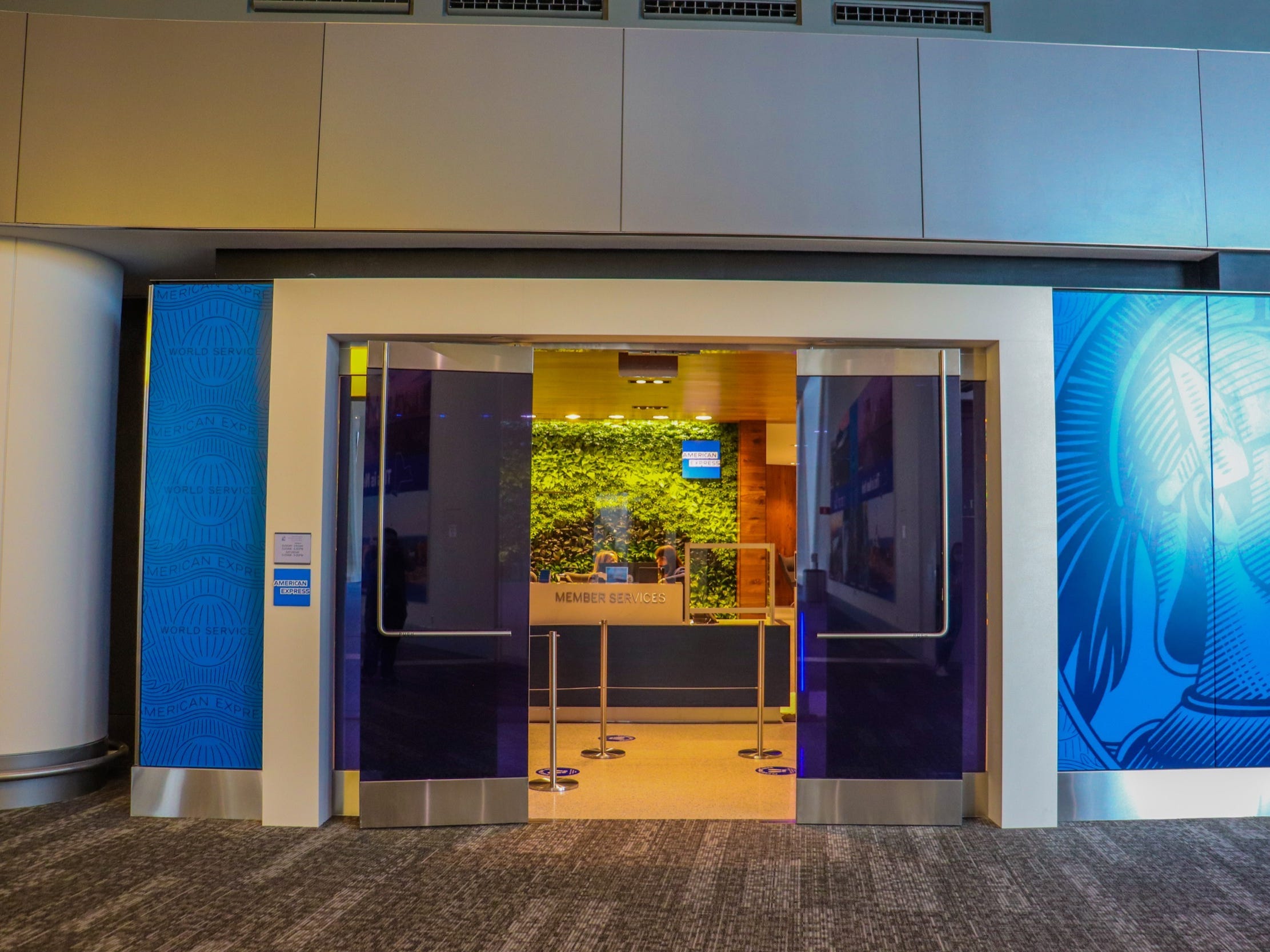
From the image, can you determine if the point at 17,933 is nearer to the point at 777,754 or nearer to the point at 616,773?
the point at 616,773

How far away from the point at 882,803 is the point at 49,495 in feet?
16.0

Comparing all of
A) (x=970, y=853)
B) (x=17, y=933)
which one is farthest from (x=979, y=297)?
(x=17, y=933)

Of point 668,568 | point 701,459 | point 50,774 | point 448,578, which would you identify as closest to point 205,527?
point 448,578

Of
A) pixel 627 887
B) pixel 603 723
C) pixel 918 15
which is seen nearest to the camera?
pixel 627 887

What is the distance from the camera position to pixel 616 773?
6.24 meters

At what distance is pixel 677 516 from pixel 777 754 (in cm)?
658

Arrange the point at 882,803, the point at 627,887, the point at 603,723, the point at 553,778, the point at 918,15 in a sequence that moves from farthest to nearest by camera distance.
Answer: the point at 603,723 < the point at 553,778 < the point at 918,15 < the point at 882,803 < the point at 627,887

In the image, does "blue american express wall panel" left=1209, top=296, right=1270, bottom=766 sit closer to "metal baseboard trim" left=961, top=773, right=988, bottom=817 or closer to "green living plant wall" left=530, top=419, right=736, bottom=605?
"metal baseboard trim" left=961, top=773, right=988, bottom=817

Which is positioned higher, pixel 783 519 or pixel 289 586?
pixel 783 519

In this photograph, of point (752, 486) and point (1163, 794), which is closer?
point (1163, 794)

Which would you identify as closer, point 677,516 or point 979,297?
point 979,297

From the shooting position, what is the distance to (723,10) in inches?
217

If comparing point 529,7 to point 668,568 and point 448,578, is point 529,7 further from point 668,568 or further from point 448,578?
point 668,568

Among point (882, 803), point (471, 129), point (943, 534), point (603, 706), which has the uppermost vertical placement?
point (471, 129)
